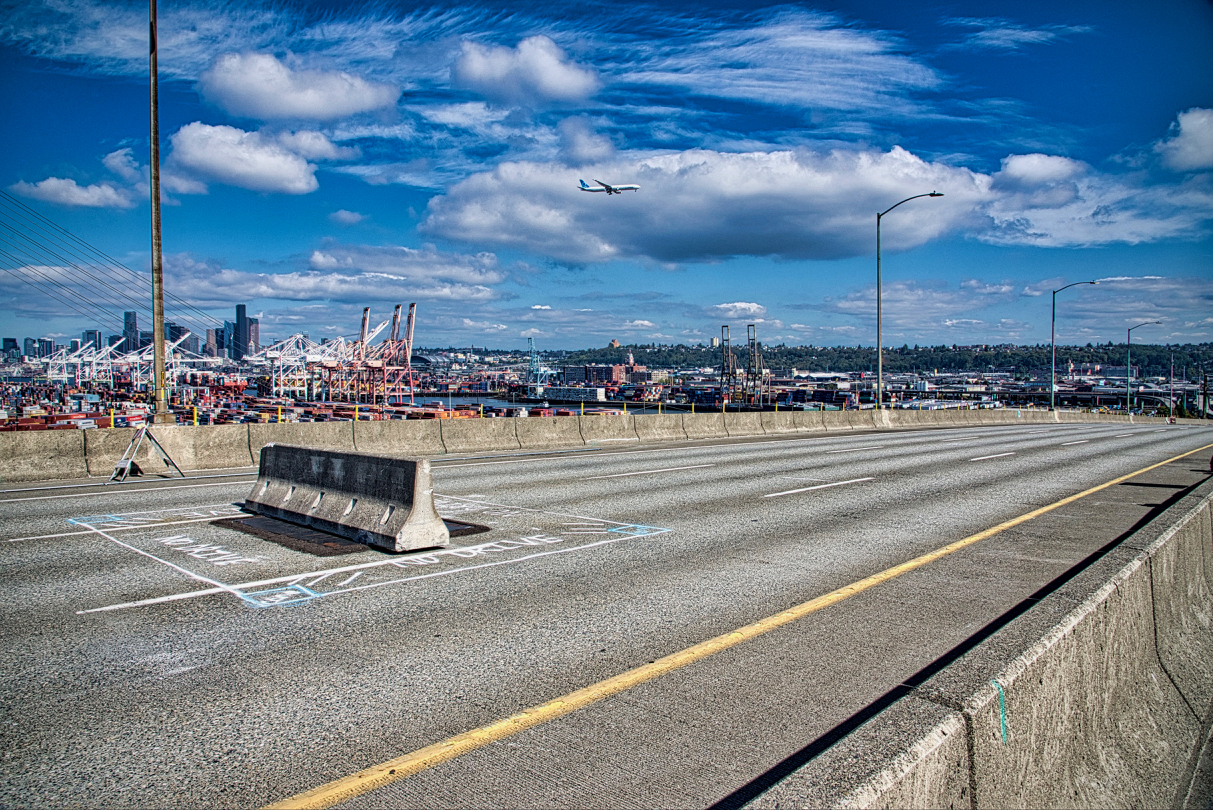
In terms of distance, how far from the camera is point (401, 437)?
20.0 meters

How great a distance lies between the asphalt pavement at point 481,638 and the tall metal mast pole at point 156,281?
472cm

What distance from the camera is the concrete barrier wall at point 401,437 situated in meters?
19.2

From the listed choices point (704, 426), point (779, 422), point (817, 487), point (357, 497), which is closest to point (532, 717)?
point (357, 497)

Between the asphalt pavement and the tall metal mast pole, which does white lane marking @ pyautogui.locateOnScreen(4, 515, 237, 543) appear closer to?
the asphalt pavement

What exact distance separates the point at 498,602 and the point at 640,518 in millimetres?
4280

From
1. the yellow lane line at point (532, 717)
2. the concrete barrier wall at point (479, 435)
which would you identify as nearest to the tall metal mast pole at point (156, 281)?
the concrete barrier wall at point (479, 435)

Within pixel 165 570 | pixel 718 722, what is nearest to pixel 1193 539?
pixel 718 722

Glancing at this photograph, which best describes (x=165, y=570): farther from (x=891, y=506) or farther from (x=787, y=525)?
(x=891, y=506)

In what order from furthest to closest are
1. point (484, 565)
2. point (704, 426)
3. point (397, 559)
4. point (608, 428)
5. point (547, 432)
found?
point (704, 426)
point (608, 428)
point (547, 432)
point (397, 559)
point (484, 565)

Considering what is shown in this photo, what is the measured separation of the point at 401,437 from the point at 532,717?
16.7 meters

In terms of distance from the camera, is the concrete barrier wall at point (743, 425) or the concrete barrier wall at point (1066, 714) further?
the concrete barrier wall at point (743, 425)

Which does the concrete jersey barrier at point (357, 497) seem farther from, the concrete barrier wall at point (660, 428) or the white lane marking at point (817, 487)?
the concrete barrier wall at point (660, 428)

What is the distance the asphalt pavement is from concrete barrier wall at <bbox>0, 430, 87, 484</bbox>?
3101 mm

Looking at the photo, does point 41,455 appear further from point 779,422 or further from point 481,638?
point 779,422
